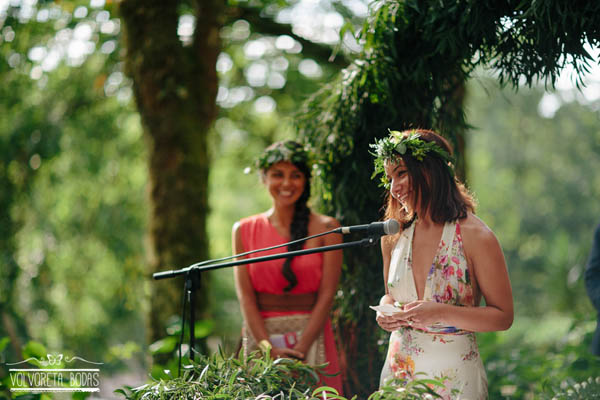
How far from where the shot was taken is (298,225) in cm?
333

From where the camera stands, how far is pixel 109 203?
29.9ft

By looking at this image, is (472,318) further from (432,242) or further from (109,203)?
(109,203)

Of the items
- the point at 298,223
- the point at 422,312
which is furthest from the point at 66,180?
the point at 422,312

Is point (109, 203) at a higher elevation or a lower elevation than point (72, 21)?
lower

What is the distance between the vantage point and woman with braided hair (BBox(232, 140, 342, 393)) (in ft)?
10.7

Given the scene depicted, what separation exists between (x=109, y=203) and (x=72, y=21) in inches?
111

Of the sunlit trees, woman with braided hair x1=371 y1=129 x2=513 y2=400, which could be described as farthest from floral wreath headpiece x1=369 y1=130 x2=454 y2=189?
the sunlit trees

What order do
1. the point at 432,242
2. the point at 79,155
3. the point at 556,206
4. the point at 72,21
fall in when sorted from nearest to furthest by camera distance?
the point at 432,242 → the point at 72,21 → the point at 79,155 → the point at 556,206

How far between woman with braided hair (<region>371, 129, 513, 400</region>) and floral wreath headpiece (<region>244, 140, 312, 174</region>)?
0.93 meters

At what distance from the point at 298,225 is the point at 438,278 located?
1.20 m

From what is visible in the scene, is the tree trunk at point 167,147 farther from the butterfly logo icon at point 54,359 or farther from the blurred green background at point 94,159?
the butterfly logo icon at point 54,359

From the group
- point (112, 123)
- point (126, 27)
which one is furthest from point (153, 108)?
point (112, 123)

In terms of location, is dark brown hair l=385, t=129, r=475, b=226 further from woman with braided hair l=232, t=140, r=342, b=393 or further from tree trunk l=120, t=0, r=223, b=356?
tree trunk l=120, t=0, r=223, b=356

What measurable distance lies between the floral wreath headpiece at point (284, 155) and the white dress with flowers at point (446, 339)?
44.7 inches
